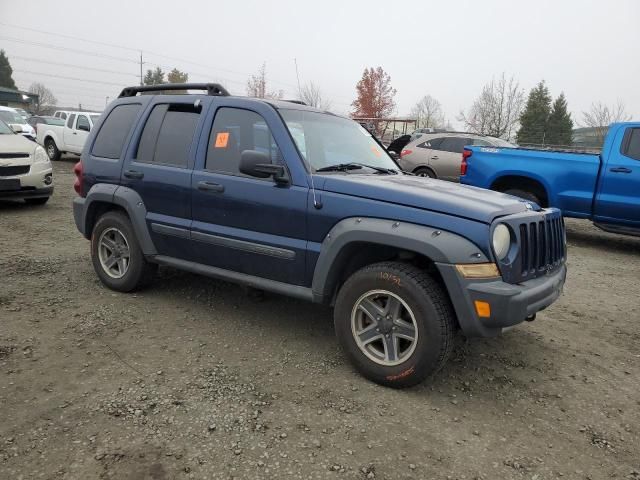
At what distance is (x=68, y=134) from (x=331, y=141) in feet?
54.2

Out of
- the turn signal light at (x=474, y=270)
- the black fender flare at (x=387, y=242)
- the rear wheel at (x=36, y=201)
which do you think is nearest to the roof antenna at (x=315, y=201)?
the black fender flare at (x=387, y=242)

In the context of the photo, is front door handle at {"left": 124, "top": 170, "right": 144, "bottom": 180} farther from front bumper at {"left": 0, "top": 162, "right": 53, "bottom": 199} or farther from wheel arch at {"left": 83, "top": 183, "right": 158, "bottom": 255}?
front bumper at {"left": 0, "top": 162, "right": 53, "bottom": 199}

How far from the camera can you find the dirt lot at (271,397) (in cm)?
252

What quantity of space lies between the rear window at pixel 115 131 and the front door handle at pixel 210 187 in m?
1.17

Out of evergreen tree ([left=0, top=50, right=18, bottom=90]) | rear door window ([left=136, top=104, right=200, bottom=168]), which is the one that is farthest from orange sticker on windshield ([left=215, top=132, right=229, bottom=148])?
evergreen tree ([left=0, top=50, right=18, bottom=90])

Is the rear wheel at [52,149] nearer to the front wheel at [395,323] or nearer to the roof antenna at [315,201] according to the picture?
the roof antenna at [315,201]

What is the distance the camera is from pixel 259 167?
3.50 m

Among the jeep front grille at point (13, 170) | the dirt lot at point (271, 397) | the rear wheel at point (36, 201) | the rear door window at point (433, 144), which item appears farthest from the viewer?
the rear door window at point (433, 144)

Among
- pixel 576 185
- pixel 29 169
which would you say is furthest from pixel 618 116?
pixel 29 169

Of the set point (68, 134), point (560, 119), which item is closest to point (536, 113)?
point (560, 119)

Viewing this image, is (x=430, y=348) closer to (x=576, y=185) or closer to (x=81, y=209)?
(x=81, y=209)

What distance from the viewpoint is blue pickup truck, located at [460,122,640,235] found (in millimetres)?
7555

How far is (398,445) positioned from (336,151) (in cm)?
228

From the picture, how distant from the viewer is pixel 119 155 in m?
4.65
